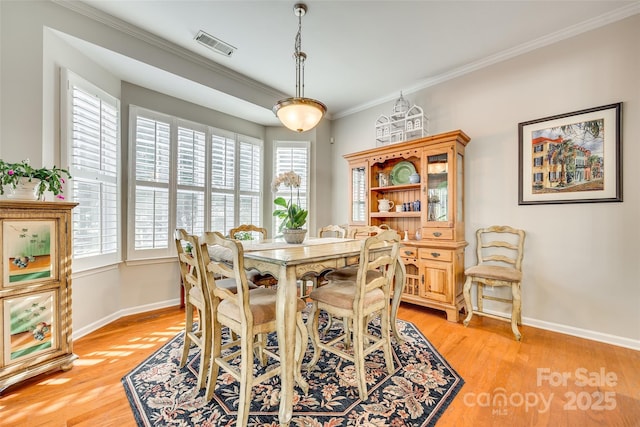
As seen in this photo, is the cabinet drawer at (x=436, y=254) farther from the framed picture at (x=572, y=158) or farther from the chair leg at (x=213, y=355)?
the chair leg at (x=213, y=355)

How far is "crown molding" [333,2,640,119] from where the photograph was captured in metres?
2.41

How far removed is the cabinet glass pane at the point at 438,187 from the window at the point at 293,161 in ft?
6.48

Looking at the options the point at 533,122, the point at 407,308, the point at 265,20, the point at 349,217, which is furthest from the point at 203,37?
the point at 407,308

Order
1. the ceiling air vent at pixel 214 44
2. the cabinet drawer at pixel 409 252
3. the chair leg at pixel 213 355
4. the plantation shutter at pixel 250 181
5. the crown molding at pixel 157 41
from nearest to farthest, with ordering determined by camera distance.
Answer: the chair leg at pixel 213 355 → the crown molding at pixel 157 41 → the ceiling air vent at pixel 214 44 → the cabinet drawer at pixel 409 252 → the plantation shutter at pixel 250 181

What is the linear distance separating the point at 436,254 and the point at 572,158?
1580mm

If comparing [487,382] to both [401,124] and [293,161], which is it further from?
[293,161]

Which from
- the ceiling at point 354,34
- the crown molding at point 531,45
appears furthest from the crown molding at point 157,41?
the crown molding at point 531,45

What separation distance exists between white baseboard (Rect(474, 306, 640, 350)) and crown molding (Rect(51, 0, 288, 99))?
13.9 ft

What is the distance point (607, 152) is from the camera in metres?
2.47

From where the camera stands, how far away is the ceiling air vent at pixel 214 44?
2750 millimetres

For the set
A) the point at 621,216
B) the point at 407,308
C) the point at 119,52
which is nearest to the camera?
the point at 621,216

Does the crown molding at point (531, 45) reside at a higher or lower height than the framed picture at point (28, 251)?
higher

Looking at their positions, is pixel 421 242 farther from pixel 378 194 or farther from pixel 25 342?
pixel 25 342

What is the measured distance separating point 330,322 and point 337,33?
284 cm
